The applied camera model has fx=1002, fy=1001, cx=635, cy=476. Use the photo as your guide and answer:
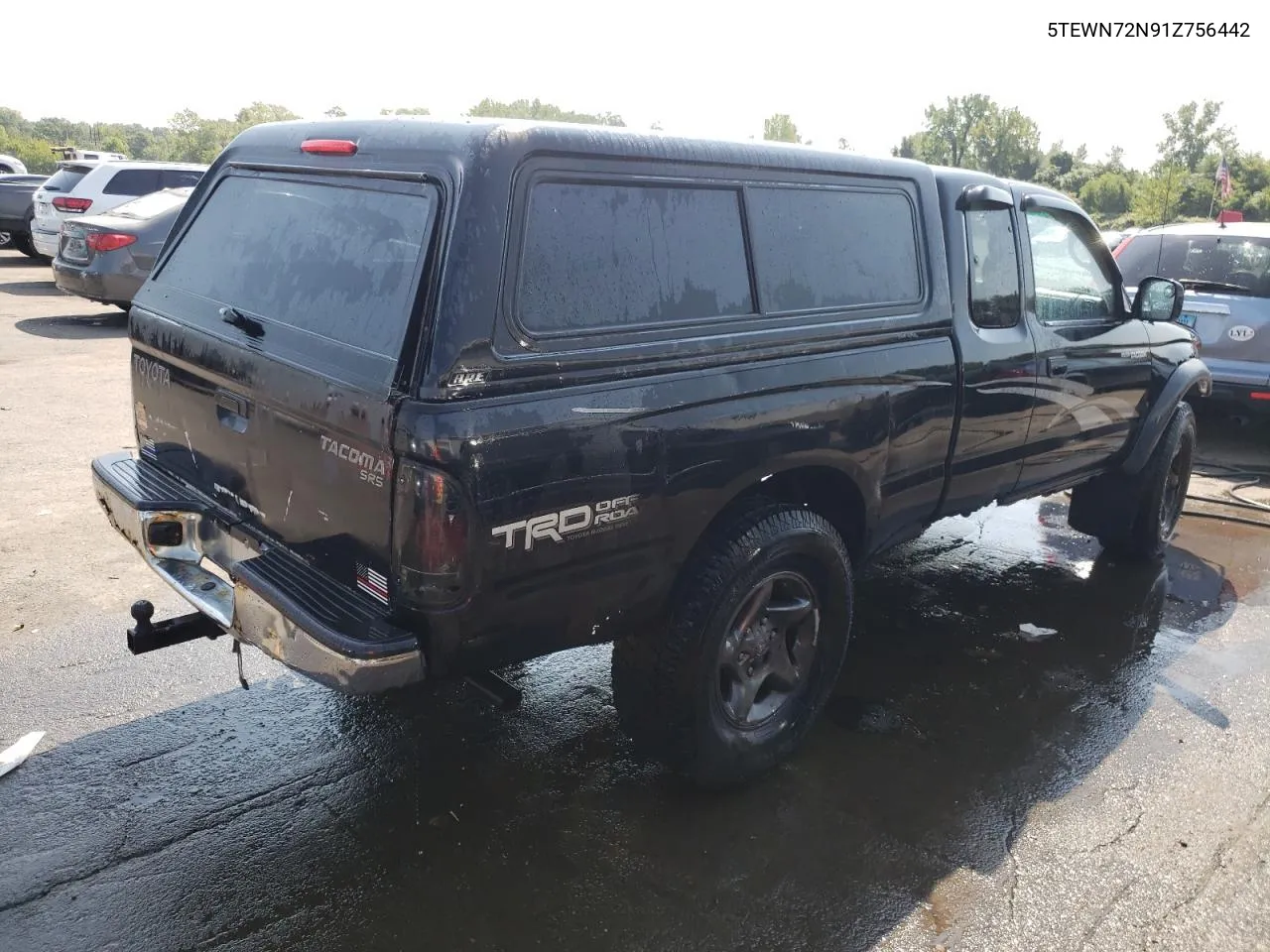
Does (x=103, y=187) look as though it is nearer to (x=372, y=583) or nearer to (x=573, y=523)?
(x=372, y=583)

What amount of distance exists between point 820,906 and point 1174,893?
3.66 ft

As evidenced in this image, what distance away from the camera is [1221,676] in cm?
451

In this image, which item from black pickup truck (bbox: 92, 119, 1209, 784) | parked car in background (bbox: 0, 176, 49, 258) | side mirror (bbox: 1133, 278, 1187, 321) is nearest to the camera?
black pickup truck (bbox: 92, 119, 1209, 784)

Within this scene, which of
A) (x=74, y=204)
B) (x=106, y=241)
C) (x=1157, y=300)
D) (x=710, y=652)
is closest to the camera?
(x=710, y=652)

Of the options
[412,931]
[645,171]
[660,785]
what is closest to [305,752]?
[412,931]

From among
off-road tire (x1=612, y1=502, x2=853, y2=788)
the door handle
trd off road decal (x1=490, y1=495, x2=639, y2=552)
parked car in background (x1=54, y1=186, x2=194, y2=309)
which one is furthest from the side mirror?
parked car in background (x1=54, y1=186, x2=194, y2=309)

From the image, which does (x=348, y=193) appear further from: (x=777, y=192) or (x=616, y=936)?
(x=616, y=936)

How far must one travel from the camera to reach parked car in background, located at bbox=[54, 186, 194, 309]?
10.8 m

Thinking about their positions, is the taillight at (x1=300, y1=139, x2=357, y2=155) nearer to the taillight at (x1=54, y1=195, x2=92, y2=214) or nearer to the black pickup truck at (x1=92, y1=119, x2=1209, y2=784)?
the black pickup truck at (x1=92, y1=119, x2=1209, y2=784)

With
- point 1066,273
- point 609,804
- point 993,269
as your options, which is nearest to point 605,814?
point 609,804

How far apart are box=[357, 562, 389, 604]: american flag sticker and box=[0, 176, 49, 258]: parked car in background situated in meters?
17.7

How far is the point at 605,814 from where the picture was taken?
327cm

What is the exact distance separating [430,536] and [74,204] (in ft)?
44.3

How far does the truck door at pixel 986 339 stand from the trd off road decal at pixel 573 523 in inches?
73.6
